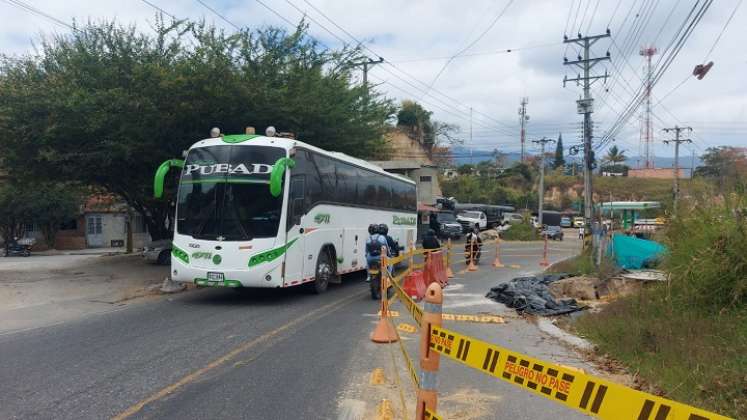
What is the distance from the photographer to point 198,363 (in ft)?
22.0

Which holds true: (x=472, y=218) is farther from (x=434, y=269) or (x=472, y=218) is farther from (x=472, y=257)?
(x=434, y=269)

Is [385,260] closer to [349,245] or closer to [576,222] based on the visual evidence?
[349,245]

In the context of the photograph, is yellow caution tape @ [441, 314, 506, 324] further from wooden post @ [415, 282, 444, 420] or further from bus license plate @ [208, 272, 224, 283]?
wooden post @ [415, 282, 444, 420]

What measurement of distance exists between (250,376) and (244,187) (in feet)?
18.5

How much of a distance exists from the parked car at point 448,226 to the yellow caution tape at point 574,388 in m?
33.7

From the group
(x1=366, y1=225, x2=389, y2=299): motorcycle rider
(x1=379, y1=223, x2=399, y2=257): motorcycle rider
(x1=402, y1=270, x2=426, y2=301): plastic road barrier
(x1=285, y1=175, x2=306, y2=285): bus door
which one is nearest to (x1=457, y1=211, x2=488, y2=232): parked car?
(x1=379, y1=223, x2=399, y2=257): motorcycle rider

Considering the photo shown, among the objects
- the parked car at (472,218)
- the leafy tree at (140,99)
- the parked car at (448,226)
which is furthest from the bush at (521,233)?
the leafy tree at (140,99)

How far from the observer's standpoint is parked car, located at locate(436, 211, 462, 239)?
37.6m

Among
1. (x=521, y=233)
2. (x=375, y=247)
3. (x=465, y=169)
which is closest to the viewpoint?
(x=375, y=247)

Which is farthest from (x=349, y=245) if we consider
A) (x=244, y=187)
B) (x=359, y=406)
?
(x=359, y=406)

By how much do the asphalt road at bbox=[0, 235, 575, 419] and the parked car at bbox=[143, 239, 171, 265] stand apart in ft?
25.5

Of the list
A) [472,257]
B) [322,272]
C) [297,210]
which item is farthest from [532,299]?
[472,257]

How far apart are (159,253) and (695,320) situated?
15934mm

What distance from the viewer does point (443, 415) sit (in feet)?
16.7
